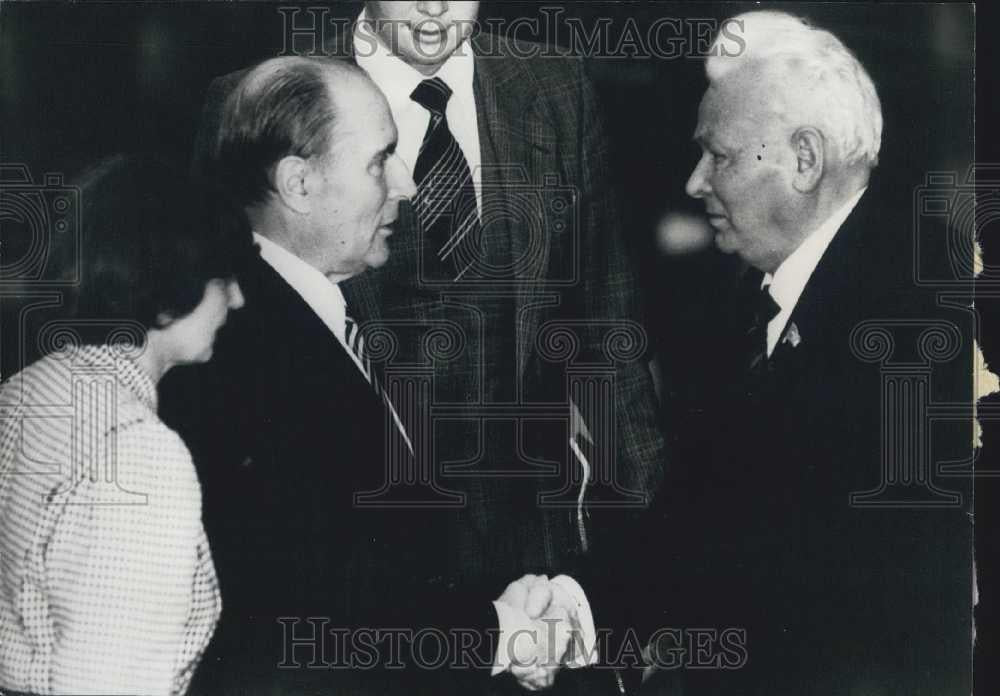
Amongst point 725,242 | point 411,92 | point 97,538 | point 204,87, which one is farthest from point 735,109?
point 97,538

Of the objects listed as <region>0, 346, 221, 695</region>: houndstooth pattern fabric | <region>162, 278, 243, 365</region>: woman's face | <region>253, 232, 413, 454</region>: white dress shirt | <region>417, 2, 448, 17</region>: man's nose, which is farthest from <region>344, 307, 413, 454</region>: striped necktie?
<region>417, 2, 448, 17</region>: man's nose

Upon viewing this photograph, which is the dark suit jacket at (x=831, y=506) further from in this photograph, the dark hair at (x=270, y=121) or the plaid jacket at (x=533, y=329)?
the dark hair at (x=270, y=121)

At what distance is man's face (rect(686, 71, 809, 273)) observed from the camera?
3.10 m

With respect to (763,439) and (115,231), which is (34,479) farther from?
(763,439)

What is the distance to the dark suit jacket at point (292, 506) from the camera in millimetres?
3047

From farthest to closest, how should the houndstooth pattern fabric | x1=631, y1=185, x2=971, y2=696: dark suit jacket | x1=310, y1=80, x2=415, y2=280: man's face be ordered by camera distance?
x1=631, y1=185, x2=971, y2=696: dark suit jacket
x1=310, y1=80, x2=415, y2=280: man's face
the houndstooth pattern fabric

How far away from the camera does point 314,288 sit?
10.0 ft

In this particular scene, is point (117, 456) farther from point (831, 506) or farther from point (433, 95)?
point (831, 506)

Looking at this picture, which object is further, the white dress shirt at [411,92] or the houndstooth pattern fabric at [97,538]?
the white dress shirt at [411,92]

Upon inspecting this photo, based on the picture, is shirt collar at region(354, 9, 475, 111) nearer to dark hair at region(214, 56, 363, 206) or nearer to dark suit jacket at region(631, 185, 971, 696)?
dark hair at region(214, 56, 363, 206)

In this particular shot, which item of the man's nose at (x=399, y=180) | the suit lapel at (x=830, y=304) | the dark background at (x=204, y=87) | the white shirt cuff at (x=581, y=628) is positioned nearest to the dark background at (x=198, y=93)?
the dark background at (x=204, y=87)

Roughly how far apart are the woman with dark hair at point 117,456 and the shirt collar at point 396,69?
0.49 metres

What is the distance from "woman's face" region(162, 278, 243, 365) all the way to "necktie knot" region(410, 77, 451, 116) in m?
0.64

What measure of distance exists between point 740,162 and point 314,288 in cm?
111
